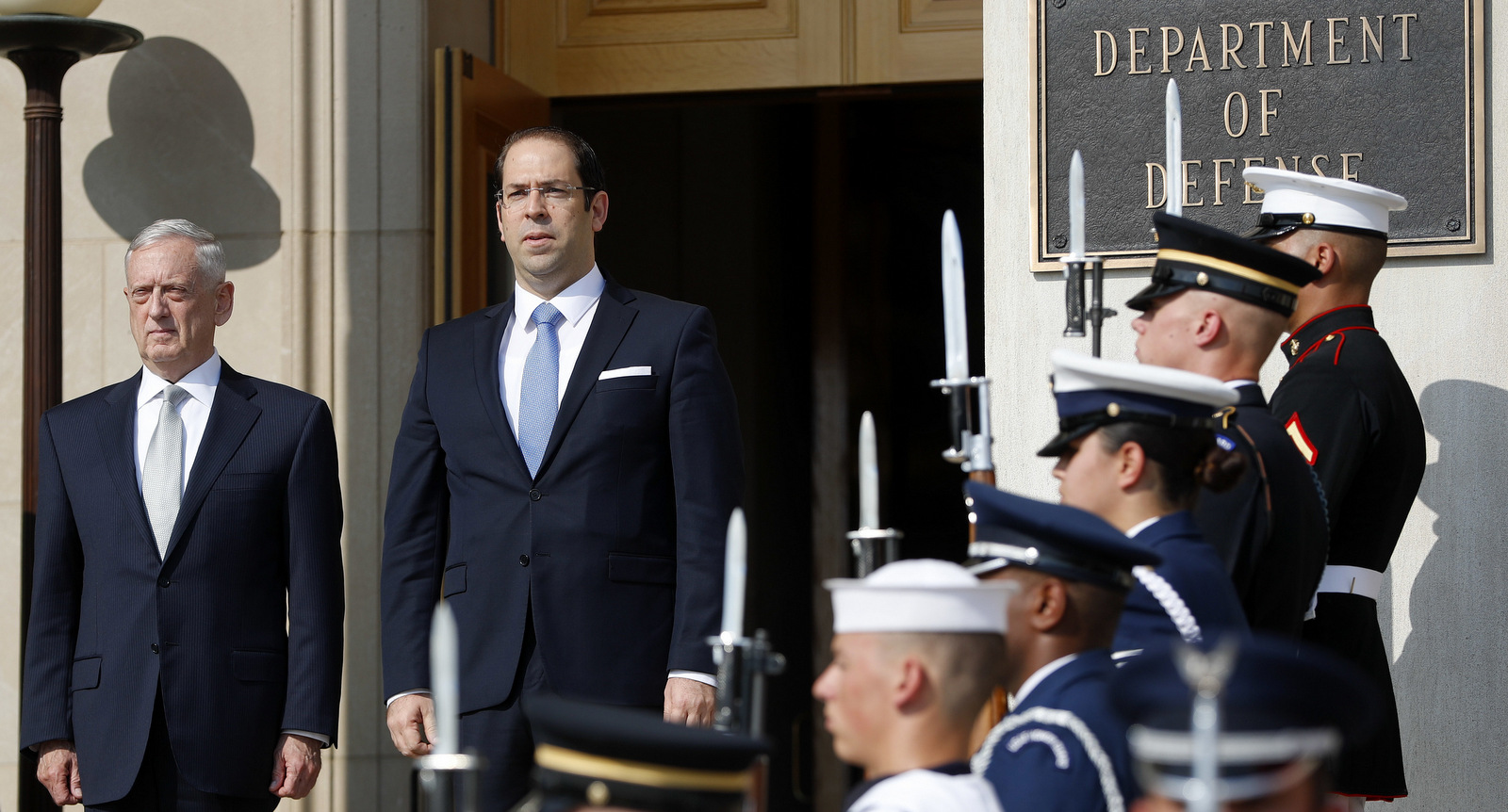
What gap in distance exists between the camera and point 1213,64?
4.81 m

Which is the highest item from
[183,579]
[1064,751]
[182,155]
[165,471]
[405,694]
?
[182,155]

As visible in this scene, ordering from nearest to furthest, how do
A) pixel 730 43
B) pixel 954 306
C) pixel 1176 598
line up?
1. pixel 1176 598
2. pixel 954 306
3. pixel 730 43

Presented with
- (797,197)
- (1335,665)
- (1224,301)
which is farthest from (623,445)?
(797,197)

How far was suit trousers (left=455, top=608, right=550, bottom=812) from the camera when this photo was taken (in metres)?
3.64

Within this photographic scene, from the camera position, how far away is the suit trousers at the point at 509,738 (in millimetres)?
3637

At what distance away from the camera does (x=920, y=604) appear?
2.09 meters

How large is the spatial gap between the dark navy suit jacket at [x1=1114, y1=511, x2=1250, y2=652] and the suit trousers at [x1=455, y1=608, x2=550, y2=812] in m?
1.45

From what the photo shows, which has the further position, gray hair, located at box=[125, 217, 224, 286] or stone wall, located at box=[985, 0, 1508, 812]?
stone wall, located at box=[985, 0, 1508, 812]

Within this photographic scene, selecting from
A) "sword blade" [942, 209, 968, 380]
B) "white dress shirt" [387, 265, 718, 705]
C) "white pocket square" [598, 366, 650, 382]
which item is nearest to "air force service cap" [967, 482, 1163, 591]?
"sword blade" [942, 209, 968, 380]

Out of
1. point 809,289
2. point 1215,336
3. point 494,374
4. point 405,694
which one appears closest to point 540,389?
point 494,374

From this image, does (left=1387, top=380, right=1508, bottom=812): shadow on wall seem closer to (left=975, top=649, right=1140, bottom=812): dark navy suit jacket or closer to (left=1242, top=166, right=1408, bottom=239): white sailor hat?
(left=1242, top=166, right=1408, bottom=239): white sailor hat

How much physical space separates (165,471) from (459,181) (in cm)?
186

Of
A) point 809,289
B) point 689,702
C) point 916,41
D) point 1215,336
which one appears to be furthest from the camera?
point 809,289

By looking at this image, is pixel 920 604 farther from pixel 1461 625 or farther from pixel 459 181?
pixel 459 181
